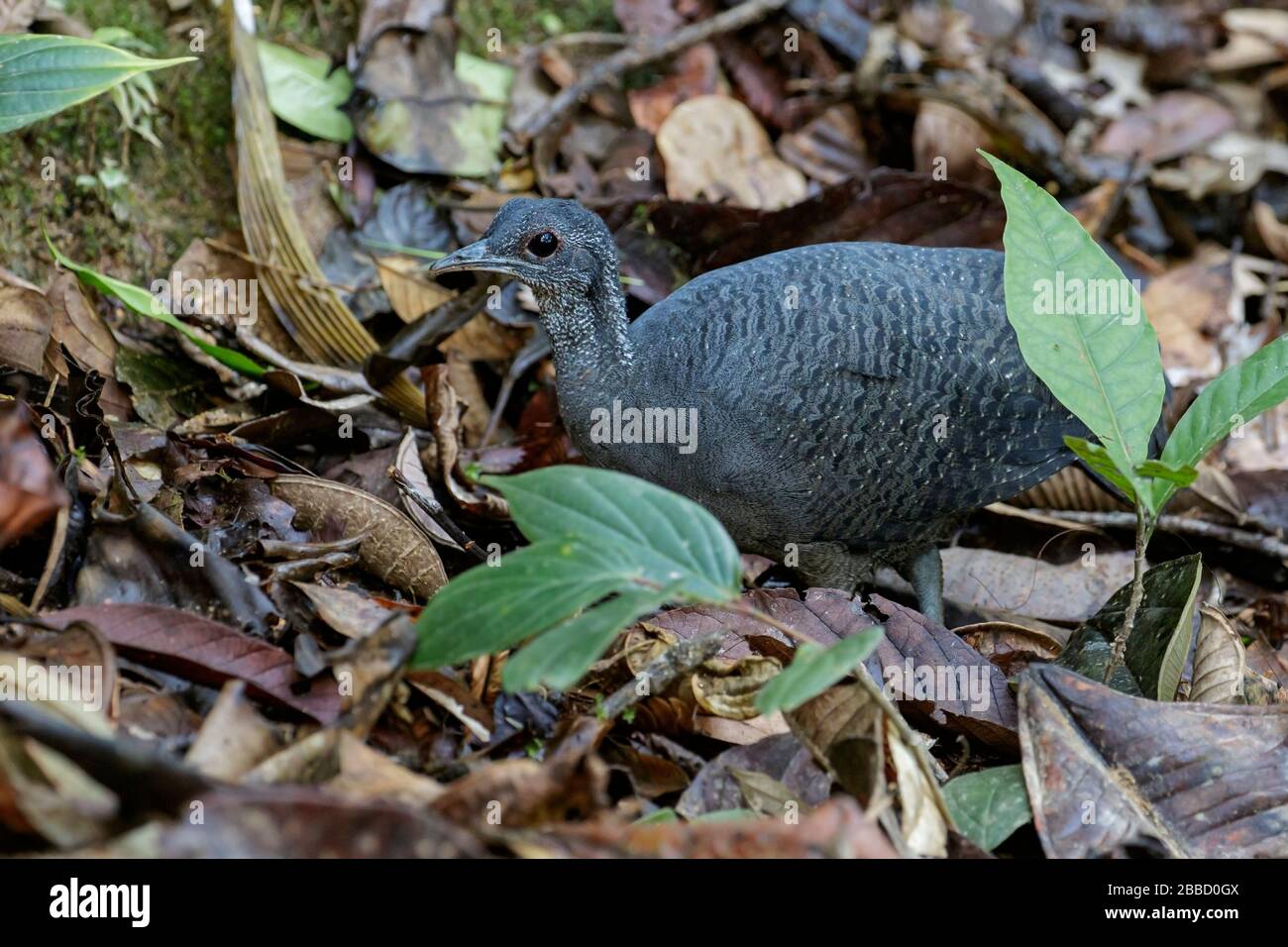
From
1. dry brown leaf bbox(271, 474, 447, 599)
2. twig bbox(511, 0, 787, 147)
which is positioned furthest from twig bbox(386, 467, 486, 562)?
twig bbox(511, 0, 787, 147)

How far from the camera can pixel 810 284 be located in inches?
165

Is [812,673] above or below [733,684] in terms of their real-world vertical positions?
above

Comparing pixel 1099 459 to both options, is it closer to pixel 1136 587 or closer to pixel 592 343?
pixel 1136 587

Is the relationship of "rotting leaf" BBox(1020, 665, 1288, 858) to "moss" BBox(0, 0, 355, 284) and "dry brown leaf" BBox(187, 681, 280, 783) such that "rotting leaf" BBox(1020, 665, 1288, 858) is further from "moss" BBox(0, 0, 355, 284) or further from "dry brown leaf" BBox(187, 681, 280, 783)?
"moss" BBox(0, 0, 355, 284)

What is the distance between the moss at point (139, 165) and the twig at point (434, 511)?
5.04 ft

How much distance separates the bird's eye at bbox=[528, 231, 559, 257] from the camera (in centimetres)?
420

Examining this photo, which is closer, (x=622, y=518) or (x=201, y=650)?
(x=622, y=518)

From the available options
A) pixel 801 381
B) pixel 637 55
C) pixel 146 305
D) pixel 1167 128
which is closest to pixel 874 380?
pixel 801 381

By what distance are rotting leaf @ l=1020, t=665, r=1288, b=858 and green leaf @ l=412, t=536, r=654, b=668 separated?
1098 millimetres

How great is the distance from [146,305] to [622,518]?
7.73ft

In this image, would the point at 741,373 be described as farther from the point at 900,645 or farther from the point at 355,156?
the point at 355,156

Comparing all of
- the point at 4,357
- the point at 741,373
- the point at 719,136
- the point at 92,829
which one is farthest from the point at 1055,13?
the point at 92,829

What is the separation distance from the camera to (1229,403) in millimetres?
3064

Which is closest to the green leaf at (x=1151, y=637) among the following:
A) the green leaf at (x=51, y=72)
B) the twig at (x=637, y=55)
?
the green leaf at (x=51, y=72)
